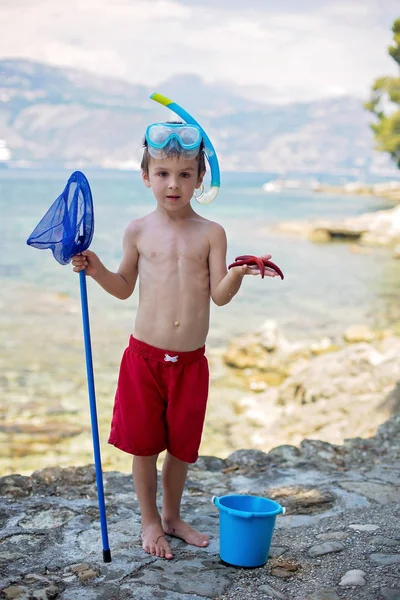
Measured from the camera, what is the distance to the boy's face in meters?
2.89

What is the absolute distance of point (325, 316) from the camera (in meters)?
16.7

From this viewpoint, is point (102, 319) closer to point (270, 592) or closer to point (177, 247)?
point (177, 247)

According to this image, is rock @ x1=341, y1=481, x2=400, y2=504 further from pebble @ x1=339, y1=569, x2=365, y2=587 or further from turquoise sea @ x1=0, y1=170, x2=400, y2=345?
turquoise sea @ x1=0, y1=170, x2=400, y2=345

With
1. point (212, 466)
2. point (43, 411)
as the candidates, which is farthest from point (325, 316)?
point (212, 466)

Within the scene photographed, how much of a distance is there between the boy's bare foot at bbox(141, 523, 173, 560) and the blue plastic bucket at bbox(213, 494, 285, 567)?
0.21 metres

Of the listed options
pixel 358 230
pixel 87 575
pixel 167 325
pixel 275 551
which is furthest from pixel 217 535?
pixel 358 230

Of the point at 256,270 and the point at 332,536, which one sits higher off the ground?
the point at 256,270

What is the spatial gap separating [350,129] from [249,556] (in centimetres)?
14679

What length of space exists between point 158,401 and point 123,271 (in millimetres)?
538

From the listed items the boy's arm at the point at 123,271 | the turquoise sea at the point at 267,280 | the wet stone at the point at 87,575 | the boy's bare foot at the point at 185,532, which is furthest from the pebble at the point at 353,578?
the turquoise sea at the point at 267,280

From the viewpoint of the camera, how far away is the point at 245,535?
2785 millimetres

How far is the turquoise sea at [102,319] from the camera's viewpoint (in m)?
8.70

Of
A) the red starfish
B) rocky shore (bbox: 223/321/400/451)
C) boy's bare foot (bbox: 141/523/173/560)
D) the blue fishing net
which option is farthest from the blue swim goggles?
rocky shore (bbox: 223/321/400/451)

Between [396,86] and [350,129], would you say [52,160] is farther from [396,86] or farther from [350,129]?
[350,129]
